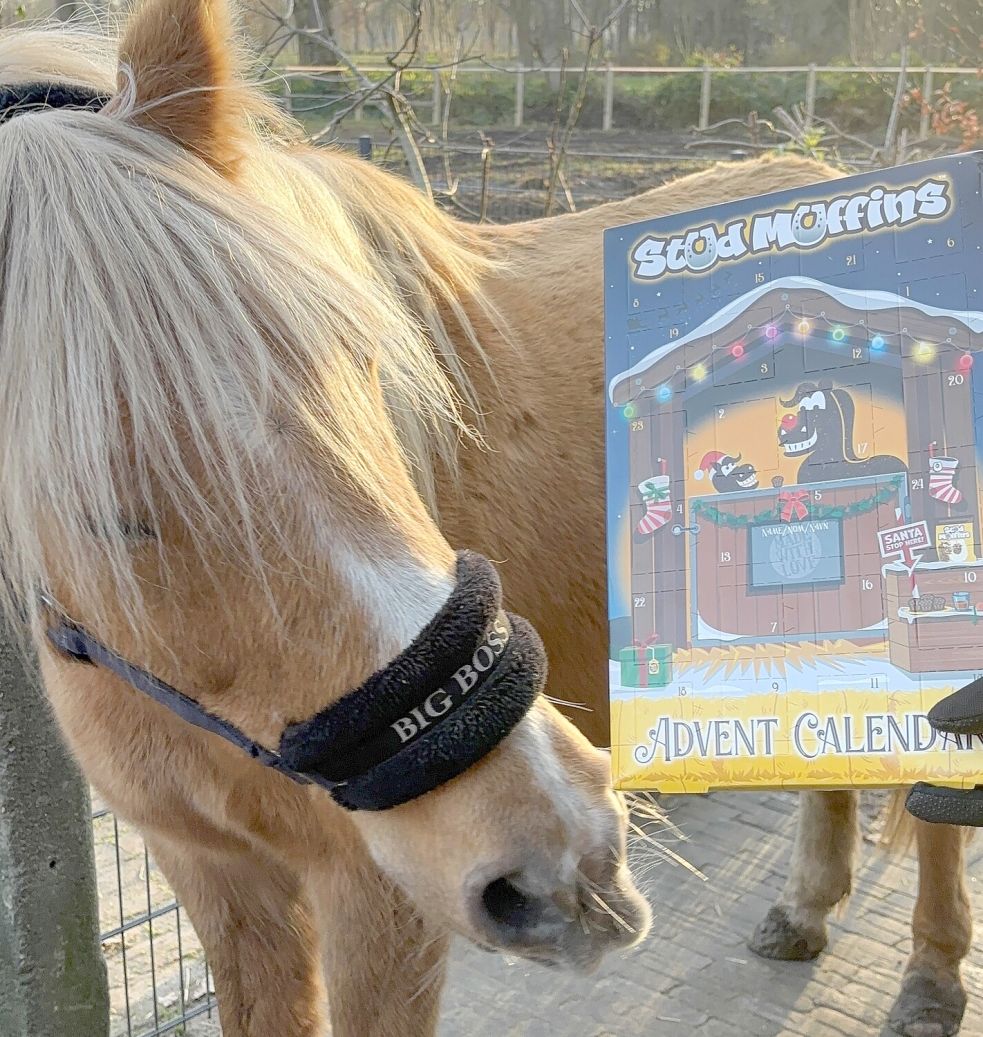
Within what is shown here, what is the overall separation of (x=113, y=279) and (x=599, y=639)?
45.3 inches

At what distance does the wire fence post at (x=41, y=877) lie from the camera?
1932 mm

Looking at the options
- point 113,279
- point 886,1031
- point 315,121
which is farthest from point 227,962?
point 315,121

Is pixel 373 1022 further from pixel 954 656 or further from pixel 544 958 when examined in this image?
pixel 954 656

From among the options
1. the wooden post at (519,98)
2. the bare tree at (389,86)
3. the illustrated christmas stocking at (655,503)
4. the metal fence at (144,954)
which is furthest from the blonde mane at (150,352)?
the wooden post at (519,98)

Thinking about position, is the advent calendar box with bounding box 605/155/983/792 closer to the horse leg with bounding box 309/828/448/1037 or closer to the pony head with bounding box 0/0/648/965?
the pony head with bounding box 0/0/648/965

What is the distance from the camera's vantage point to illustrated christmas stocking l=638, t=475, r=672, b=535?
1.32 m

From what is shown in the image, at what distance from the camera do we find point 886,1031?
100 inches

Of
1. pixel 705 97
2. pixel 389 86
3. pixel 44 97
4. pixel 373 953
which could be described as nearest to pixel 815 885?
pixel 373 953

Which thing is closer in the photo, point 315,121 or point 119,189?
point 119,189

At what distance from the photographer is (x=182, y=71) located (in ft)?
4.33

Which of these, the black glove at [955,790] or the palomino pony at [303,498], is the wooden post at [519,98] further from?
the black glove at [955,790]

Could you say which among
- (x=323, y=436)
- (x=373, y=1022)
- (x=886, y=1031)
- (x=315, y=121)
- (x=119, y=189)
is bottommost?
(x=886, y=1031)

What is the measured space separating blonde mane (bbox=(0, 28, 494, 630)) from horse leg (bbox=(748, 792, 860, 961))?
2105 mm

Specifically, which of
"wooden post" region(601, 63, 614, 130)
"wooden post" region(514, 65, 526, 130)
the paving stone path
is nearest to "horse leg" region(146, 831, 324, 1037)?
the paving stone path
